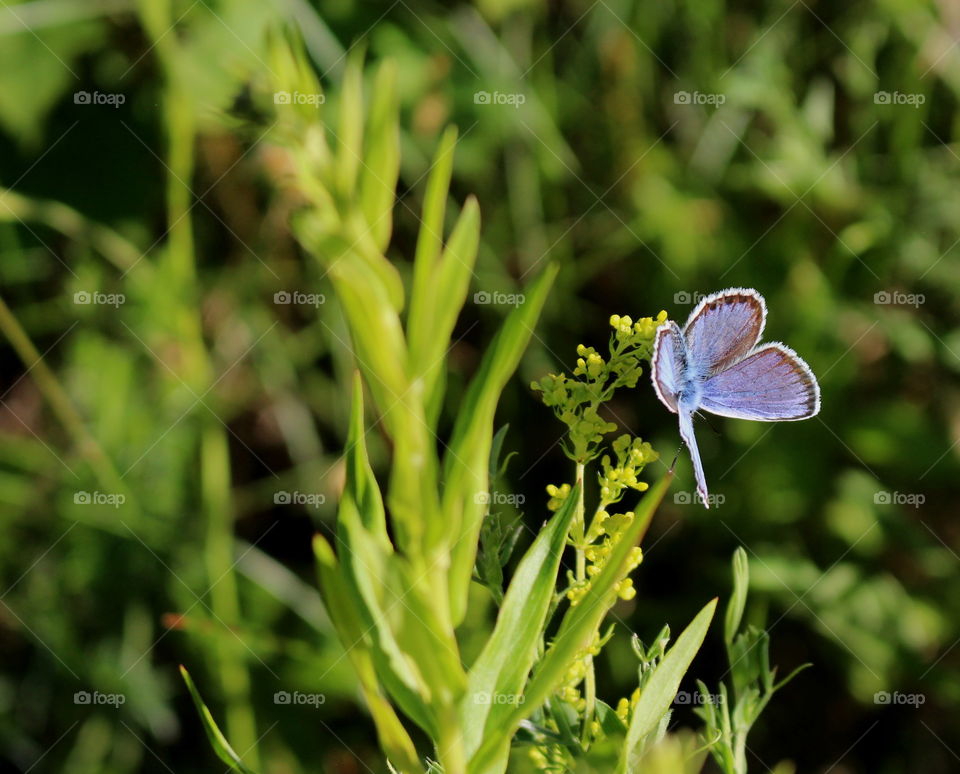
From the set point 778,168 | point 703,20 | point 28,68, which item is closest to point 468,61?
point 703,20

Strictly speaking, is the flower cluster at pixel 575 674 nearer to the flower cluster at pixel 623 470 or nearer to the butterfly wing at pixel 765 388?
the flower cluster at pixel 623 470

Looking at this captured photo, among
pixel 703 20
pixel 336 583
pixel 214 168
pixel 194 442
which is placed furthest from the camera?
pixel 214 168

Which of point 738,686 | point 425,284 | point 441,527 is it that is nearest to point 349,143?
point 425,284

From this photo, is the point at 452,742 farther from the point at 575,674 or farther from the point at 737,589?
the point at 737,589

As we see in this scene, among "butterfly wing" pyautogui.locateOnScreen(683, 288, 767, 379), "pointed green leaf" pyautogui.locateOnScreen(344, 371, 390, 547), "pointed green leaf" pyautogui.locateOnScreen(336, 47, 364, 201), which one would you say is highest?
"pointed green leaf" pyautogui.locateOnScreen(336, 47, 364, 201)

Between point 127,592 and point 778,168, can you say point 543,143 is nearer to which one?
point 778,168

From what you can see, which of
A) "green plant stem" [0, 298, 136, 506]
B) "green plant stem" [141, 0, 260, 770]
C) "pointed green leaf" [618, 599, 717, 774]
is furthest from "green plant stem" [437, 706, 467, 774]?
"green plant stem" [0, 298, 136, 506]

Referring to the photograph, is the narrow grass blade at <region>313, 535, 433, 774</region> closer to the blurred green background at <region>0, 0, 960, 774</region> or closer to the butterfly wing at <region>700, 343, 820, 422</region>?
the butterfly wing at <region>700, 343, 820, 422</region>
